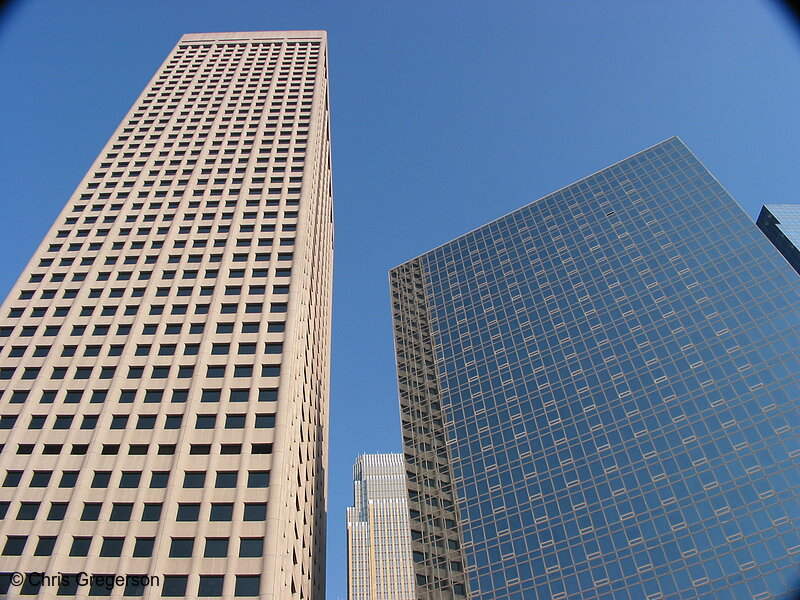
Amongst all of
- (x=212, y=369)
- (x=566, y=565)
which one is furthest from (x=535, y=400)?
(x=212, y=369)

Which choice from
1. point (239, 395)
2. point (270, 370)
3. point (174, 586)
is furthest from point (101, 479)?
point (270, 370)

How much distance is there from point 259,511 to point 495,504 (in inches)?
1654

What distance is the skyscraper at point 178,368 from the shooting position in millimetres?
45312

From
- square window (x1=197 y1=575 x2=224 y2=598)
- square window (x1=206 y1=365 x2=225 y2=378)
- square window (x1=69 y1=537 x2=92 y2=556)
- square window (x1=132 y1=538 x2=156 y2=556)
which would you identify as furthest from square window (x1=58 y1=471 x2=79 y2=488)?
A: square window (x1=197 y1=575 x2=224 y2=598)

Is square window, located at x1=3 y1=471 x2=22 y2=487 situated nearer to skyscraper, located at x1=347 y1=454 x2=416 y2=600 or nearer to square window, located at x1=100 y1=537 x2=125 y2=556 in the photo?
square window, located at x1=100 y1=537 x2=125 y2=556

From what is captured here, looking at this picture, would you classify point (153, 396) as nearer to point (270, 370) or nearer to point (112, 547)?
point (270, 370)

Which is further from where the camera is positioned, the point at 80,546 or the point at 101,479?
the point at 101,479

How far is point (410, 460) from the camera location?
95.6 meters

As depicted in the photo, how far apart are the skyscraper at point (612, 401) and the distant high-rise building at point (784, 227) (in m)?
58.8

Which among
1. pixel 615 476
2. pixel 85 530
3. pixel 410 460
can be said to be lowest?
pixel 85 530

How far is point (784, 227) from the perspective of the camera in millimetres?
150625

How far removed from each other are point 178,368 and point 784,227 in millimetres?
144446

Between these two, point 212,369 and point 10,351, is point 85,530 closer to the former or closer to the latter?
point 212,369

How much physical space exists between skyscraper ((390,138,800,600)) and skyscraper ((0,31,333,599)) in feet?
62.8
